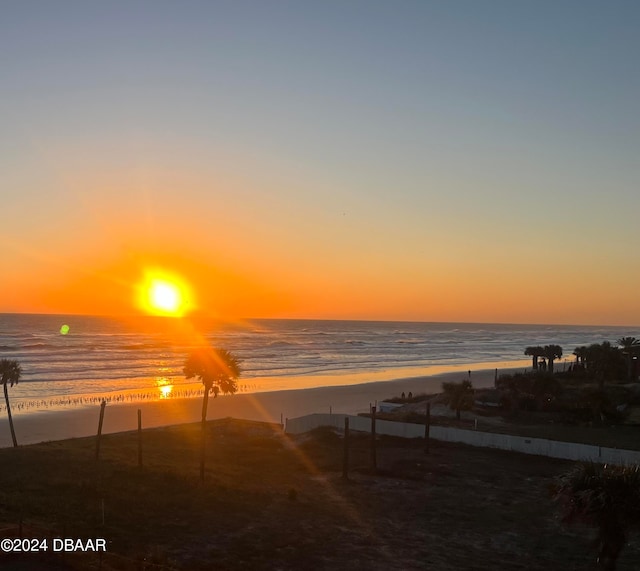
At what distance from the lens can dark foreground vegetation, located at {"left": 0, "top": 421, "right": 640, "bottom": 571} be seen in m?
17.9

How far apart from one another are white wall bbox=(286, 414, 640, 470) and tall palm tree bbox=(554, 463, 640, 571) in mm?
12845

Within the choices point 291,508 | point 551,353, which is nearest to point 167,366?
point 551,353

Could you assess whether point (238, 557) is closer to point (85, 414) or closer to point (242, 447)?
point (242, 447)

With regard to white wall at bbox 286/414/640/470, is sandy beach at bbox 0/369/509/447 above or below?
below

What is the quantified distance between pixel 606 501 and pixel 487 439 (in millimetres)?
20286

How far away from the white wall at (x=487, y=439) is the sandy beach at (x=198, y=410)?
644 cm

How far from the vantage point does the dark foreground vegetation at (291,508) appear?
17891 millimetres

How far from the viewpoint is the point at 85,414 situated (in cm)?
4834

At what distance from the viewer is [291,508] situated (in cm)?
2283

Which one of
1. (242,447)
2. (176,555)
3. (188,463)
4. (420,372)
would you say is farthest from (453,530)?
(420,372)

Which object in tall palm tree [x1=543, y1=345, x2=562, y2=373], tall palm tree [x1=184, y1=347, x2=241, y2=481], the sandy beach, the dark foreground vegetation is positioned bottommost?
the sandy beach

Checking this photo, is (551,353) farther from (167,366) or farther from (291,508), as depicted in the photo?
(291,508)

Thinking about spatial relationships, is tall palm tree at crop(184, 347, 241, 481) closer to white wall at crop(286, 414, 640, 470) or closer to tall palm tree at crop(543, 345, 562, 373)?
white wall at crop(286, 414, 640, 470)

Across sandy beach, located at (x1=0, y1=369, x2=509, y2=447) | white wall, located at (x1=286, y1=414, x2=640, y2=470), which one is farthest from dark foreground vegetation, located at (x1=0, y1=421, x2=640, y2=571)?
sandy beach, located at (x1=0, y1=369, x2=509, y2=447)
